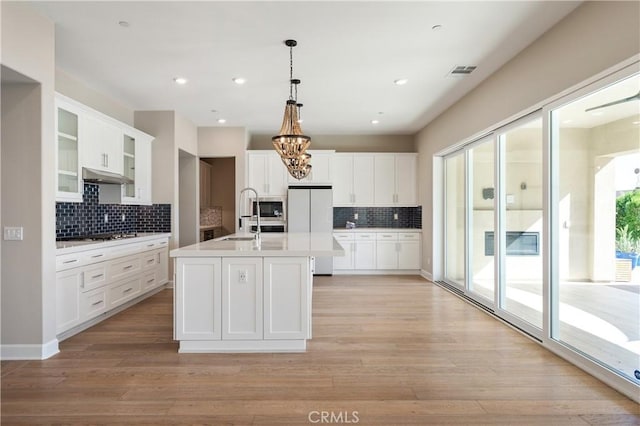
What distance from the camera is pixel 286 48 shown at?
336 cm

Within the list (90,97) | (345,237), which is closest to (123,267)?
(90,97)

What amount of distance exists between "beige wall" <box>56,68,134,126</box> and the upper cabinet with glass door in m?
0.53

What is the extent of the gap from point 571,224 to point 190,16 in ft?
11.8

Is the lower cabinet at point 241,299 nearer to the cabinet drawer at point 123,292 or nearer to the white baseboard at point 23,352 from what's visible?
the white baseboard at point 23,352

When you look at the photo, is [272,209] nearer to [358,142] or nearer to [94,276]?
[358,142]

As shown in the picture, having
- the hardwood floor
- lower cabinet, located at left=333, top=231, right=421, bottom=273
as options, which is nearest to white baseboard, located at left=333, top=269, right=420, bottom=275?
lower cabinet, located at left=333, top=231, right=421, bottom=273

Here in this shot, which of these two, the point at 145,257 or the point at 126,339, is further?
the point at 145,257

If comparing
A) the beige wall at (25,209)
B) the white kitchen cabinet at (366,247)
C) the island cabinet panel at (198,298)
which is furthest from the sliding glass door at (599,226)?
the beige wall at (25,209)

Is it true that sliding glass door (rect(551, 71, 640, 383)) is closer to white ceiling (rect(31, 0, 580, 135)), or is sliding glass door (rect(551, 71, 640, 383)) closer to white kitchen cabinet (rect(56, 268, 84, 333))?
white ceiling (rect(31, 0, 580, 135))

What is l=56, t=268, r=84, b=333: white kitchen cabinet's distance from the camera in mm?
3162

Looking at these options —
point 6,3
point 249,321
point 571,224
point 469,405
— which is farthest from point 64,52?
point 571,224

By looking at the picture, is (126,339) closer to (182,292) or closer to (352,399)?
(182,292)

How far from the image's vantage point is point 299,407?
2182 mm

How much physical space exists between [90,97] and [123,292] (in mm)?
2492
